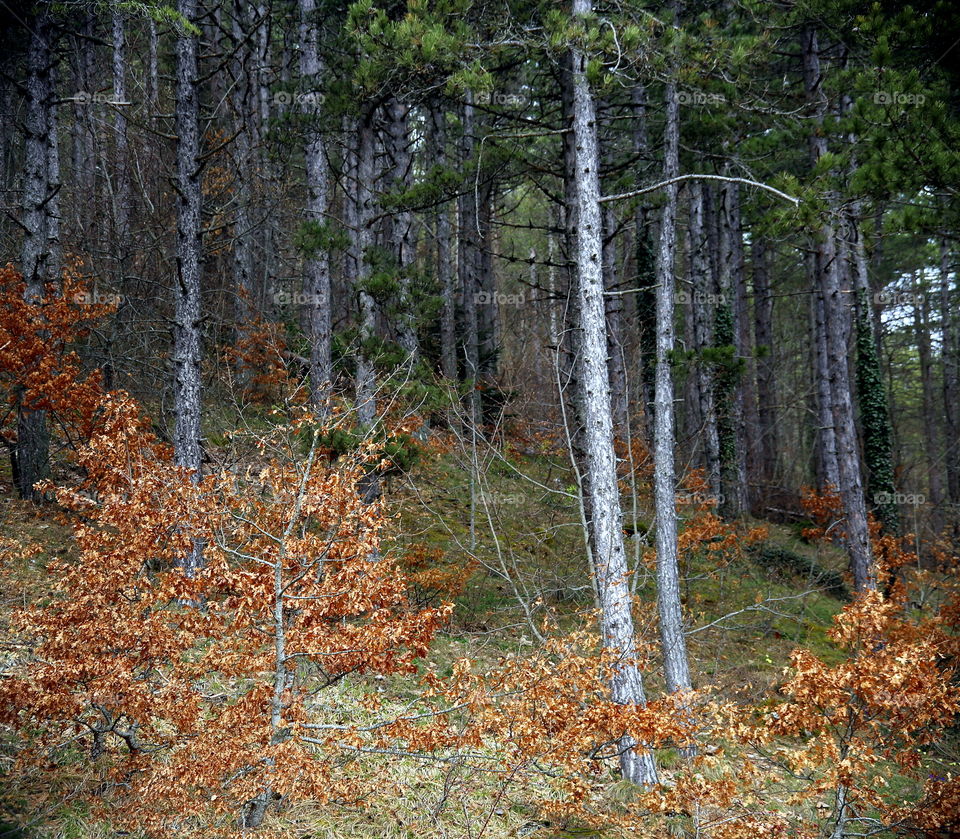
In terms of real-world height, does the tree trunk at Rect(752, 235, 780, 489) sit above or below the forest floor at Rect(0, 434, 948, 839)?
above

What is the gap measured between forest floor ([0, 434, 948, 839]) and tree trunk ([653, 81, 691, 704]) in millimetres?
306

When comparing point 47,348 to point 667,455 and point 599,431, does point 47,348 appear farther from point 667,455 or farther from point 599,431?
point 667,455

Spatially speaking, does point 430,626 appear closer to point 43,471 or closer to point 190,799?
point 190,799

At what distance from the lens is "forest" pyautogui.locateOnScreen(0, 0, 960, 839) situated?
14.9ft

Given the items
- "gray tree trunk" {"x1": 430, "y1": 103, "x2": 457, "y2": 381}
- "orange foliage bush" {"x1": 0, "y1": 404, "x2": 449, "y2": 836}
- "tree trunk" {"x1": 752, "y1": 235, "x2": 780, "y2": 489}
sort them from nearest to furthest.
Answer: "orange foliage bush" {"x1": 0, "y1": 404, "x2": 449, "y2": 836}
"gray tree trunk" {"x1": 430, "y1": 103, "x2": 457, "y2": 381}
"tree trunk" {"x1": 752, "y1": 235, "x2": 780, "y2": 489}

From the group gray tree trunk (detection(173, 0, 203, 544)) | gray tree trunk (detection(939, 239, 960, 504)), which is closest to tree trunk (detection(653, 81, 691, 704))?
gray tree trunk (detection(173, 0, 203, 544))

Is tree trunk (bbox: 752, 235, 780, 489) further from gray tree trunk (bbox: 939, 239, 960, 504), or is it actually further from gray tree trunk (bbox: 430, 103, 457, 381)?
gray tree trunk (bbox: 430, 103, 457, 381)

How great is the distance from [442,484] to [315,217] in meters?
6.45

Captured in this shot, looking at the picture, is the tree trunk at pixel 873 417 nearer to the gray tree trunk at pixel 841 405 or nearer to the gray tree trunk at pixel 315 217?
the gray tree trunk at pixel 841 405

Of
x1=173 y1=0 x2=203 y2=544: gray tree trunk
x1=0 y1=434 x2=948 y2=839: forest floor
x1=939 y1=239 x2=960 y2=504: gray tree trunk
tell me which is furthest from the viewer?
x1=939 y1=239 x2=960 y2=504: gray tree trunk

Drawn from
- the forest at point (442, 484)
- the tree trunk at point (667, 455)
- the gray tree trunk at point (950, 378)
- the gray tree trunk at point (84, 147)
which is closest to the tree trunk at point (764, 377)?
the forest at point (442, 484)

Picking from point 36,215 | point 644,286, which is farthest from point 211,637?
point 644,286

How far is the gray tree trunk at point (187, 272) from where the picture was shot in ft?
27.5

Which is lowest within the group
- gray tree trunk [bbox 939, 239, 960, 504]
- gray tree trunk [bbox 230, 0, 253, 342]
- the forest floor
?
the forest floor
